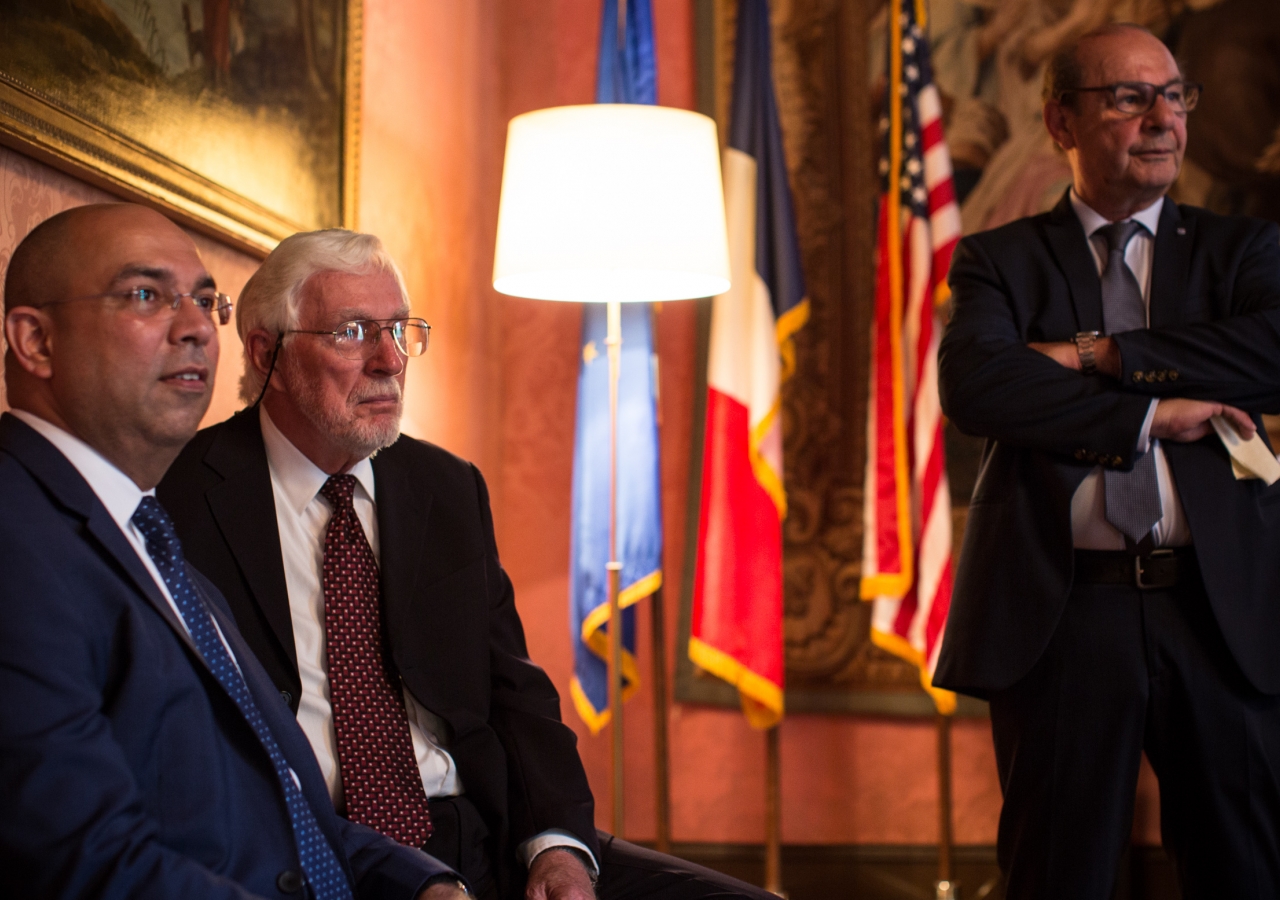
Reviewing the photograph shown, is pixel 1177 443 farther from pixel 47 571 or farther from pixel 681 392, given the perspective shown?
pixel 681 392

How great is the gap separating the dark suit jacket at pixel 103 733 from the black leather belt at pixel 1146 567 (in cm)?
143

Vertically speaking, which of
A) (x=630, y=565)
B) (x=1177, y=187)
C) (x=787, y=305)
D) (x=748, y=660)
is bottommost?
(x=748, y=660)

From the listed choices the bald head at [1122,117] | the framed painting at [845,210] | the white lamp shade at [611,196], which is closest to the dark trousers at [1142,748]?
the bald head at [1122,117]

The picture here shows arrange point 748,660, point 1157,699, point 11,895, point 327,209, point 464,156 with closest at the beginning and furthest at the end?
point 11,895
point 1157,699
point 327,209
point 748,660
point 464,156

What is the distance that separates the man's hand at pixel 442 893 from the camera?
1431mm

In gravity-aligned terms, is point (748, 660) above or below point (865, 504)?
below

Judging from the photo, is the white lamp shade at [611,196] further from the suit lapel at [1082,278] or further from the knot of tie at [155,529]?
the knot of tie at [155,529]

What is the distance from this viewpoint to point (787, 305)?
3.67m

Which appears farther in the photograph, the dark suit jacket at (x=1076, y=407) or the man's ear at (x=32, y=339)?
the dark suit jacket at (x=1076, y=407)

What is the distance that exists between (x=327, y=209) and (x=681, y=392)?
1653 mm

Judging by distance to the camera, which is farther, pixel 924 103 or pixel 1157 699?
pixel 924 103

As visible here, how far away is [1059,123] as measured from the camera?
2287 millimetres

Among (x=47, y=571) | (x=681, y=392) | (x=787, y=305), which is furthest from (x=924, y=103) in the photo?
(x=47, y=571)

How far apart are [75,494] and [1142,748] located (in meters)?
1.80
